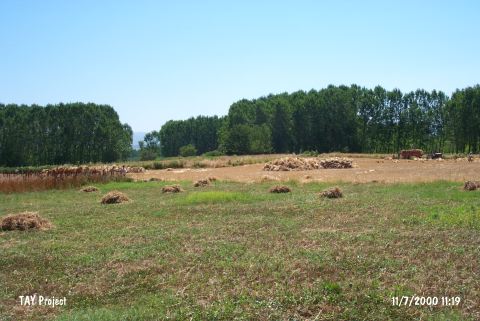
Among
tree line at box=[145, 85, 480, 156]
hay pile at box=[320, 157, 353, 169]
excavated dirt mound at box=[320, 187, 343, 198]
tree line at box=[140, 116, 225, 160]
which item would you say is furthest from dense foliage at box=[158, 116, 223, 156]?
excavated dirt mound at box=[320, 187, 343, 198]

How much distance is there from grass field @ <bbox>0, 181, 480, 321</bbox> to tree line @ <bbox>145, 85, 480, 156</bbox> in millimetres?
76056

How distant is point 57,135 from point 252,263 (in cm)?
9058

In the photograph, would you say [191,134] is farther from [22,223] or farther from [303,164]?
[22,223]

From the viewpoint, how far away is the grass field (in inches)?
279

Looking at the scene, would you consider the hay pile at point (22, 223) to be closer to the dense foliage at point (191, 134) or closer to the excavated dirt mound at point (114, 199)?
the excavated dirt mound at point (114, 199)

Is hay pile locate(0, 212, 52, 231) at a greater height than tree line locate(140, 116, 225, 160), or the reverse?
tree line locate(140, 116, 225, 160)

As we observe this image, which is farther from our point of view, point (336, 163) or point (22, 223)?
point (336, 163)

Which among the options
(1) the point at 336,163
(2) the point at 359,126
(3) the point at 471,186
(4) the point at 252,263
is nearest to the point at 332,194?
(3) the point at 471,186

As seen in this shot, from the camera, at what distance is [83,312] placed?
280 inches

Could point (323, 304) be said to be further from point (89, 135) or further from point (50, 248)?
point (89, 135)

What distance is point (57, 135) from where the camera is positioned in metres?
92.0

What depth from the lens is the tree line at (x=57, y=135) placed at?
284 ft

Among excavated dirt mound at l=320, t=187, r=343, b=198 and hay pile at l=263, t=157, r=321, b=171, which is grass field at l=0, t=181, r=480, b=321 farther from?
hay pile at l=263, t=157, r=321, b=171

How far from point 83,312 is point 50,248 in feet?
14.0
